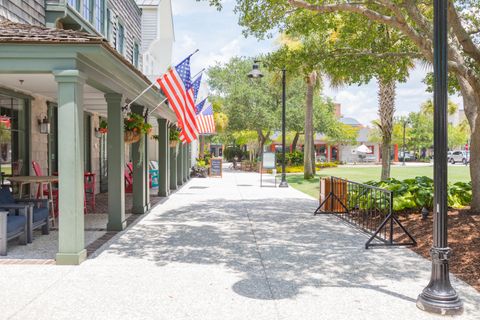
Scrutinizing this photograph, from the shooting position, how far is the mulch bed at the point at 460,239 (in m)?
6.38

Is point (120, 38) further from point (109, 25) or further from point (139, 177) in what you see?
point (139, 177)

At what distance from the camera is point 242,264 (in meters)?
6.71

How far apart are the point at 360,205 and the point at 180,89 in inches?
192

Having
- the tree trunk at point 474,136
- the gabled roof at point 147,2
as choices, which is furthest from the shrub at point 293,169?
the tree trunk at point 474,136

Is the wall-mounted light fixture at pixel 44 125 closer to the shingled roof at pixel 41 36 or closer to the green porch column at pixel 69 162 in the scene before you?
the shingled roof at pixel 41 36

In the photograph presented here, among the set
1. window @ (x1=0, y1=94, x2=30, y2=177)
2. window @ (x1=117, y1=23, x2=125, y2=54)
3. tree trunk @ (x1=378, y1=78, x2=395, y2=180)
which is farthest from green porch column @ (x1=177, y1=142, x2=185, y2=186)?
window @ (x1=0, y1=94, x2=30, y2=177)

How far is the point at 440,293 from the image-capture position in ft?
15.6

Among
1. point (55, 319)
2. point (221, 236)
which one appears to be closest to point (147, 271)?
point (55, 319)

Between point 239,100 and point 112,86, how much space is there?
28.5 m

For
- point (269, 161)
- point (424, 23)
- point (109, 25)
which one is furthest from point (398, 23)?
point (269, 161)

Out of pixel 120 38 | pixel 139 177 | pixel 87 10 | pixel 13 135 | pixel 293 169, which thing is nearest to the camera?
pixel 13 135

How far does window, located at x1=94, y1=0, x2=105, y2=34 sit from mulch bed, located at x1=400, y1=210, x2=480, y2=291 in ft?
34.1

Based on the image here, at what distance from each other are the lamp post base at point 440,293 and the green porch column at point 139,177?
312 inches

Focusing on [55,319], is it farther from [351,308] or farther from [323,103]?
[323,103]
